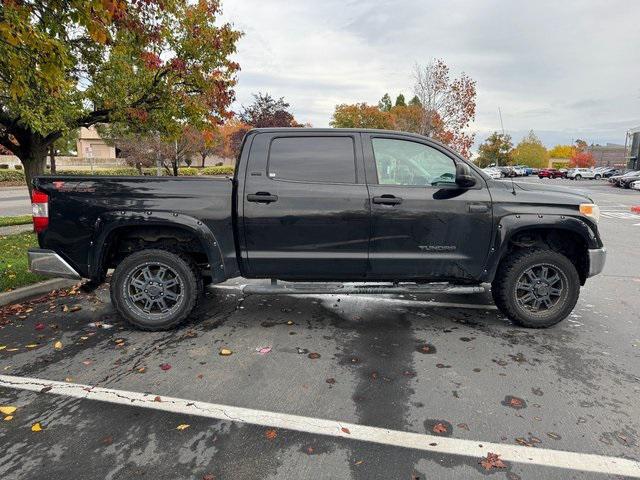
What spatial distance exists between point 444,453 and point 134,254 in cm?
341

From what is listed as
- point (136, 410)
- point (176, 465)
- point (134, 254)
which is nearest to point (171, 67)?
point (134, 254)

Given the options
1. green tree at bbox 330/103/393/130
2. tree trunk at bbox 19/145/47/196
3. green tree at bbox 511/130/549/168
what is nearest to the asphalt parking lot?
tree trunk at bbox 19/145/47/196

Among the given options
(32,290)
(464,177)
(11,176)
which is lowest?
(32,290)

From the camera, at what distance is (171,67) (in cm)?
833

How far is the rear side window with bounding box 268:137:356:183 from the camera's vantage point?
14.5ft

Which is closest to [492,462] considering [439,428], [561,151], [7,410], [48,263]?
[439,428]

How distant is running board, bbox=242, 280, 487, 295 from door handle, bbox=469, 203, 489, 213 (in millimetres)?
804

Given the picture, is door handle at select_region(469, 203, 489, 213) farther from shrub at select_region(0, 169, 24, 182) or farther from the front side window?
shrub at select_region(0, 169, 24, 182)

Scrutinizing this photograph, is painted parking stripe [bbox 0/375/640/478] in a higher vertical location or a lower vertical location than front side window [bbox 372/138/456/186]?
lower

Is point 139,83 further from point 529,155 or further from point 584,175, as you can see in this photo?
point 529,155

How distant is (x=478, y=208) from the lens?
4.35 m

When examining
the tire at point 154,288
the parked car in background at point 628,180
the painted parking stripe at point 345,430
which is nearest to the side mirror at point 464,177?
the painted parking stripe at point 345,430

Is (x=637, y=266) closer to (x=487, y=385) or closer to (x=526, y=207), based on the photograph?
(x=526, y=207)

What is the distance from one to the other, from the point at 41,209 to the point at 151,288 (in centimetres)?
132
